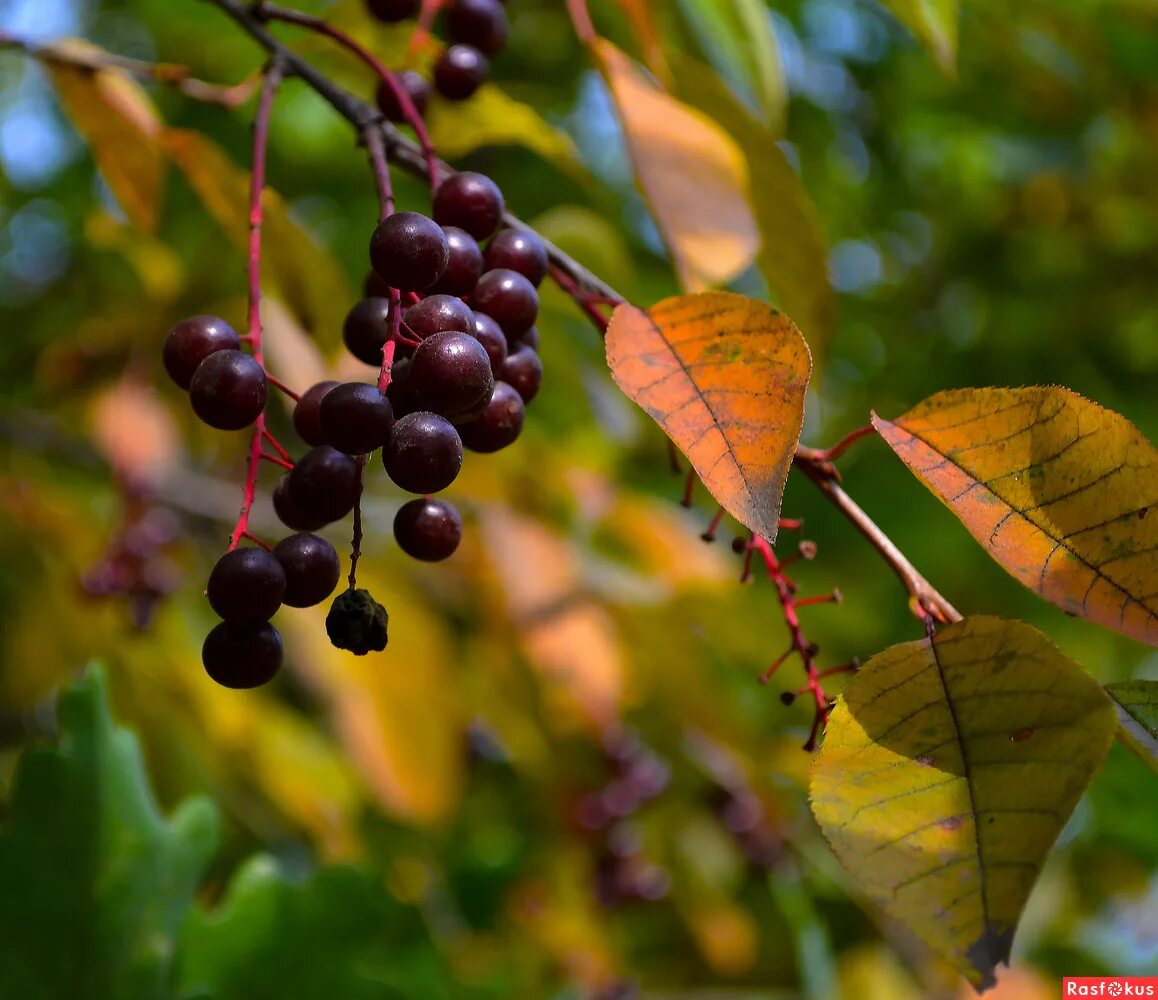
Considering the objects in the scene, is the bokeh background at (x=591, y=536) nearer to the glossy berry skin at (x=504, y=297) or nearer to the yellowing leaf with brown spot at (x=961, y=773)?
the glossy berry skin at (x=504, y=297)

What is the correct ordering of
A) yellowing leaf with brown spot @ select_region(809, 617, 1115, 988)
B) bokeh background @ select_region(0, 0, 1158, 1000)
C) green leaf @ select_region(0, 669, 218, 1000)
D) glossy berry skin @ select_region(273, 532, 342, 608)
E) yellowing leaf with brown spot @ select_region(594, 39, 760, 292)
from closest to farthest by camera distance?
yellowing leaf with brown spot @ select_region(809, 617, 1115, 988) → glossy berry skin @ select_region(273, 532, 342, 608) → yellowing leaf with brown spot @ select_region(594, 39, 760, 292) → green leaf @ select_region(0, 669, 218, 1000) → bokeh background @ select_region(0, 0, 1158, 1000)

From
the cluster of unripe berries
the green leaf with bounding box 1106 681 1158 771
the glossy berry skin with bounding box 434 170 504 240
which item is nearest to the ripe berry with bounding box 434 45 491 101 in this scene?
the cluster of unripe berries

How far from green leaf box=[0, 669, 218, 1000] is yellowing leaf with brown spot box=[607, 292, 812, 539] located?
64 centimetres

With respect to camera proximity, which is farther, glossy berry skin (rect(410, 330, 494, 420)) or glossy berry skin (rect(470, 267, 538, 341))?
glossy berry skin (rect(470, 267, 538, 341))

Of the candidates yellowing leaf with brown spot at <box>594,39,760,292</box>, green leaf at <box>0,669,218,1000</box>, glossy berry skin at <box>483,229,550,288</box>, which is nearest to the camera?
glossy berry skin at <box>483,229,550,288</box>

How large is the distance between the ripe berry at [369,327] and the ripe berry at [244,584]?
0.15m

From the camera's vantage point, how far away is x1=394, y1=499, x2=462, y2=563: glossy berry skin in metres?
0.60

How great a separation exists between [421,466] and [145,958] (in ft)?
2.12

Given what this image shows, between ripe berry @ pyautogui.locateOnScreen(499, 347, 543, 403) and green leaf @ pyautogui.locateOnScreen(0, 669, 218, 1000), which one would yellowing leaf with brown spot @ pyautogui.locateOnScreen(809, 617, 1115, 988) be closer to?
ripe berry @ pyautogui.locateOnScreen(499, 347, 543, 403)

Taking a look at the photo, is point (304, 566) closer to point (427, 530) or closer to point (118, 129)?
point (427, 530)

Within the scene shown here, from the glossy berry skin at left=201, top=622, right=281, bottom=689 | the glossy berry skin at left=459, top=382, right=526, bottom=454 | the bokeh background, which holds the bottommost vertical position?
the bokeh background

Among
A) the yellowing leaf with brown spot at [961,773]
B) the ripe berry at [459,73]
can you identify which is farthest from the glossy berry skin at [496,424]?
the ripe berry at [459,73]

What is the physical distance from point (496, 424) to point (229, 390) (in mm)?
139

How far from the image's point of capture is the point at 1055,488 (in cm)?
56
